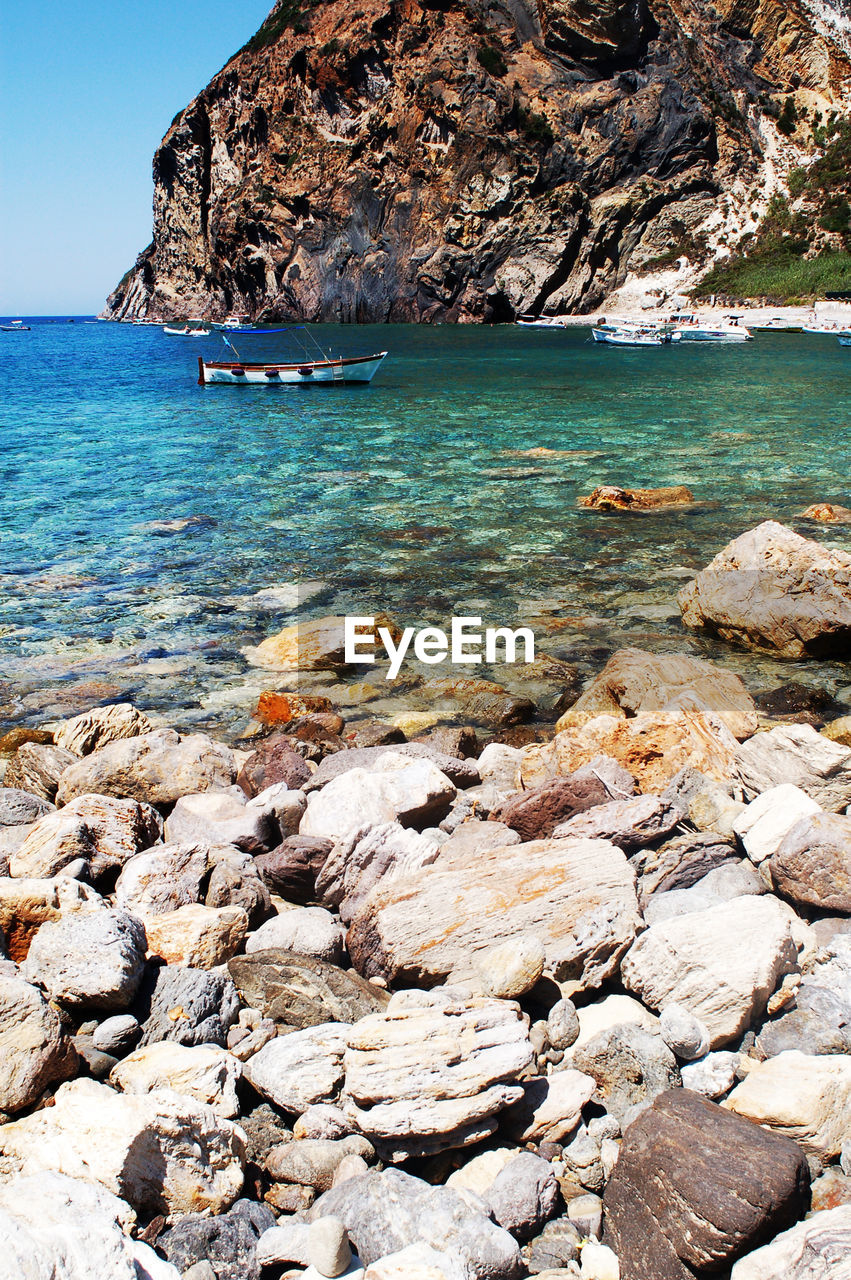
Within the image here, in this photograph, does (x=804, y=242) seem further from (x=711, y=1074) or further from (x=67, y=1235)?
(x=67, y=1235)

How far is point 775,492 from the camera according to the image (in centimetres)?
1572

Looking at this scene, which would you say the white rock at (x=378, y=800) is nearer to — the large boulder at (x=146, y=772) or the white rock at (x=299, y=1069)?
the large boulder at (x=146, y=772)

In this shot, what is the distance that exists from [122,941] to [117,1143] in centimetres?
99

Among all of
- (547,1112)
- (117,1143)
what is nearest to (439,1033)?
(547,1112)

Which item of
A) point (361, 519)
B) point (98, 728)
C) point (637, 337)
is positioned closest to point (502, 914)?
point (98, 728)

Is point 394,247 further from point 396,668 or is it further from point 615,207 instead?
point 396,668

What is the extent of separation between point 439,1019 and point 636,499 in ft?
42.0

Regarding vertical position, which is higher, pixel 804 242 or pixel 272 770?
pixel 804 242

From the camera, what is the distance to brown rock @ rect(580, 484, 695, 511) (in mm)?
14656

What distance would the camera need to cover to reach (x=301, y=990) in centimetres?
374

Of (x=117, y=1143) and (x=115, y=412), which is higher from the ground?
(x=115, y=412)

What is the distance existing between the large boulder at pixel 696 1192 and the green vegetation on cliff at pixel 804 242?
285ft

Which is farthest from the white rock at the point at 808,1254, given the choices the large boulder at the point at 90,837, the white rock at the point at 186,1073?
the large boulder at the point at 90,837

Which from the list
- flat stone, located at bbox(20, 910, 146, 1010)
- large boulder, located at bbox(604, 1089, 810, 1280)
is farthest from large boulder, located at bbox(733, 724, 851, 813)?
flat stone, located at bbox(20, 910, 146, 1010)
